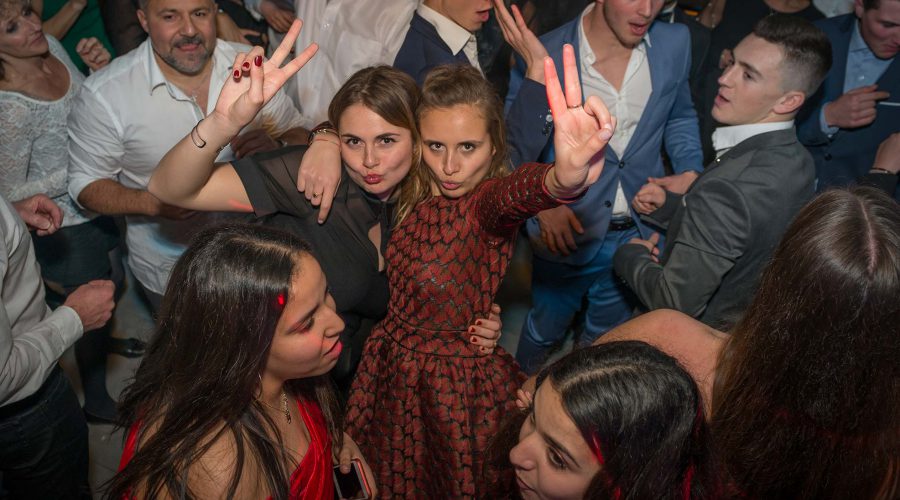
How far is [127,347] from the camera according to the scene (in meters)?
3.65

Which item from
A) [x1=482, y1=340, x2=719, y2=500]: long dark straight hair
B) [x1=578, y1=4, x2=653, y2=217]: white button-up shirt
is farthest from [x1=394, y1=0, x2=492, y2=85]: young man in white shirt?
[x1=482, y1=340, x2=719, y2=500]: long dark straight hair

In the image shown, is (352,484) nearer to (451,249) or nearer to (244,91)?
(451,249)

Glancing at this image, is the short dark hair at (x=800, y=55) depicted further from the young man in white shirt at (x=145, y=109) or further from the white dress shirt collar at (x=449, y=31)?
the young man in white shirt at (x=145, y=109)

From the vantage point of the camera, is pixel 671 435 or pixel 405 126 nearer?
pixel 671 435

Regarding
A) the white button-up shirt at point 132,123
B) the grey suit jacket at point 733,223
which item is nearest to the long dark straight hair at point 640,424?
the grey suit jacket at point 733,223

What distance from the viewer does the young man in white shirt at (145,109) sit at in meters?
2.66

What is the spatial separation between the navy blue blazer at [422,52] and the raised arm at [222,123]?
918mm

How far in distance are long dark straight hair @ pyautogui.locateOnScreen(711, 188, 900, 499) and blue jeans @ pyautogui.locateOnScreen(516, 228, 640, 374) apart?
155cm

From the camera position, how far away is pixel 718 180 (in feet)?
7.43

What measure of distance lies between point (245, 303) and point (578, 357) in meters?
0.70

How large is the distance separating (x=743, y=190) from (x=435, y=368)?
1.10 meters

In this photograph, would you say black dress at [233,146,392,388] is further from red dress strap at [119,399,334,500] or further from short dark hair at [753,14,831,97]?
short dark hair at [753,14,831,97]

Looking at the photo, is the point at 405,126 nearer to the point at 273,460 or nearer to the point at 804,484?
the point at 273,460

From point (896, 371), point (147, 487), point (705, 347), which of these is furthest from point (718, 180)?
point (147, 487)
